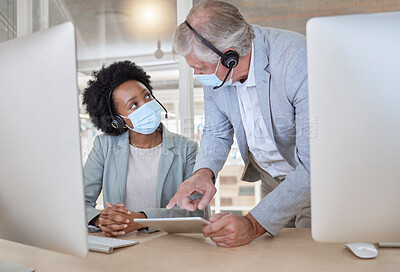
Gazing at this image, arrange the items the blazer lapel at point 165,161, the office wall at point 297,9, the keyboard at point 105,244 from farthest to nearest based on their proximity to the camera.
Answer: the office wall at point 297,9, the blazer lapel at point 165,161, the keyboard at point 105,244

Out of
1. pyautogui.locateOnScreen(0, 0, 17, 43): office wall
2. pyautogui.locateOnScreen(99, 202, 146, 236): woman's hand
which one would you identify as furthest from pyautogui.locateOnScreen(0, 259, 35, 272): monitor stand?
pyautogui.locateOnScreen(0, 0, 17, 43): office wall

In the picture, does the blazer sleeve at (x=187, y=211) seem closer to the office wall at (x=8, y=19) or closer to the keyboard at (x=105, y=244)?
the keyboard at (x=105, y=244)

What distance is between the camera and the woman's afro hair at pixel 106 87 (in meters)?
1.99

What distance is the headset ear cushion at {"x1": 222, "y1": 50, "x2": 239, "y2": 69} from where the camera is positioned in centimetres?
139

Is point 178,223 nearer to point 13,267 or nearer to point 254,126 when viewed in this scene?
point 13,267

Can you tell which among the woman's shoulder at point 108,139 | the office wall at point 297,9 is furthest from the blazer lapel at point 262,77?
the office wall at point 297,9

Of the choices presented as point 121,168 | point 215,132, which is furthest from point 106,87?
point 215,132

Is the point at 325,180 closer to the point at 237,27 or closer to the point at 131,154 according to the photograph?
the point at 237,27

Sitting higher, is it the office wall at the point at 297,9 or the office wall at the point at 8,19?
the office wall at the point at 8,19

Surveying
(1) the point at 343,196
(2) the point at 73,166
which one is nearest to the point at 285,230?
(1) the point at 343,196

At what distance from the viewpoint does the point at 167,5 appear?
262cm

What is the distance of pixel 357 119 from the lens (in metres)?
0.59

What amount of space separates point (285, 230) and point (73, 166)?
2.80ft

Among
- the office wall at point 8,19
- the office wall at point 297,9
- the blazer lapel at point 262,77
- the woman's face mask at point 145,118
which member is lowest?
the woman's face mask at point 145,118
